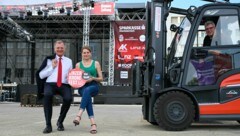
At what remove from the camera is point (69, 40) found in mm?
37188

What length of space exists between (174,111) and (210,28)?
1814 mm

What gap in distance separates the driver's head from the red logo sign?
2.63 m

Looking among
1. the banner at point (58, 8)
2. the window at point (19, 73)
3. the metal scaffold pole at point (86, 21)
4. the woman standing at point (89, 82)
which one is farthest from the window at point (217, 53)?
the window at point (19, 73)

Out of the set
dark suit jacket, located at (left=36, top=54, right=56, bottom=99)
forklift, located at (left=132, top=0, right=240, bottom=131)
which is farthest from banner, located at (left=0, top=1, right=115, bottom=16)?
dark suit jacket, located at (left=36, top=54, right=56, bottom=99)

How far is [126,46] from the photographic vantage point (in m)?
31.1

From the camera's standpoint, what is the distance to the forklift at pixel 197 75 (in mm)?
7668

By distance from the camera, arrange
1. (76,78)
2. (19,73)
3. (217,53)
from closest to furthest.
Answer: (76,78), (217,53), (19,73)

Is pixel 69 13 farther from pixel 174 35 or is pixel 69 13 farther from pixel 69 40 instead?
pixel 174 35

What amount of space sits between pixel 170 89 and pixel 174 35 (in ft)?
6.15

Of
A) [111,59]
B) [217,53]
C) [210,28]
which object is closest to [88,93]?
[217,53]

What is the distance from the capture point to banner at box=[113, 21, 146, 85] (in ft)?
101

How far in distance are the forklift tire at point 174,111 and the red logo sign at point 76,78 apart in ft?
4.88

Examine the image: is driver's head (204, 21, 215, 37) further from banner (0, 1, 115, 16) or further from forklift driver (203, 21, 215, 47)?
banner (0, 1, 115, 16)

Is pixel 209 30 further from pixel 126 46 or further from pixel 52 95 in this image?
pixel 126 46
